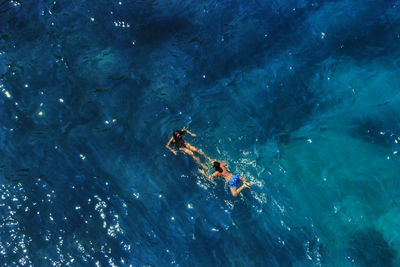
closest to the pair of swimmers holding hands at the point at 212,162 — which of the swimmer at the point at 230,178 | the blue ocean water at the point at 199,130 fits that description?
the swimmer at the point at 230,178

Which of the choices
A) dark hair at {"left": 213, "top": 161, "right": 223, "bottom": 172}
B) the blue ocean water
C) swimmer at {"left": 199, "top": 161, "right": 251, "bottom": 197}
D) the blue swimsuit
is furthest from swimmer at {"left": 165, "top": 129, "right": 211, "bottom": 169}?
the blue swimsuit

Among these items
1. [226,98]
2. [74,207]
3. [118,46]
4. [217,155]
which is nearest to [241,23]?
[226,98]

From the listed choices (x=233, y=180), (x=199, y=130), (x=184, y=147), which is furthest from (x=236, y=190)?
(x=199, y=130)

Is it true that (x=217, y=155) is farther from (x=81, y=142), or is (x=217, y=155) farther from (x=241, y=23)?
(x=241, y=23)

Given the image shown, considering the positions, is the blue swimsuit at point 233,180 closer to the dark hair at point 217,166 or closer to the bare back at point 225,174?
the bare back at point 225,174

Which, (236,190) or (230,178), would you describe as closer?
(230,178)

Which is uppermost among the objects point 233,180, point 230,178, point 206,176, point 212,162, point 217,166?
point 212,162

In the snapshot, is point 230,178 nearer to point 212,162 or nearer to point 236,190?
point 236,190
